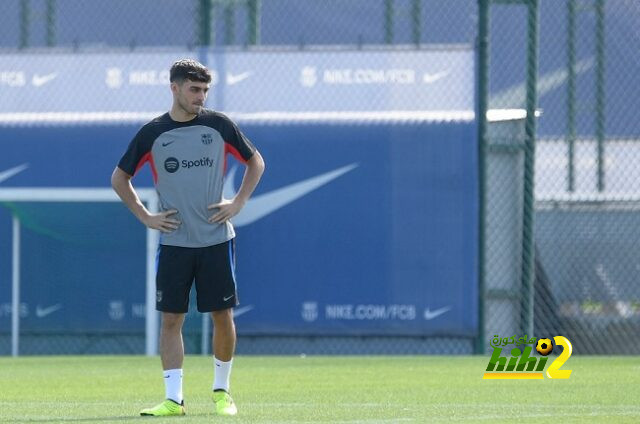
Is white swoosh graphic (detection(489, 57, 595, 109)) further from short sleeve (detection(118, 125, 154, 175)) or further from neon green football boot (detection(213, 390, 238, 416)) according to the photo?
neon green football boot (detection(213, 390, 238, 416))

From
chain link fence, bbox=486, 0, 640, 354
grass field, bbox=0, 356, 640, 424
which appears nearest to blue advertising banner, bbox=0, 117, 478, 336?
chain link fence, bbox=486, 0, 640, 354

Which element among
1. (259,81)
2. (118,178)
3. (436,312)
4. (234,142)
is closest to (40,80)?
(259,81)

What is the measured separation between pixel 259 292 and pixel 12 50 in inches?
129

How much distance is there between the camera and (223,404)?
718cm

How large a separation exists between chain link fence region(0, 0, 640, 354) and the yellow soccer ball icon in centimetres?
52

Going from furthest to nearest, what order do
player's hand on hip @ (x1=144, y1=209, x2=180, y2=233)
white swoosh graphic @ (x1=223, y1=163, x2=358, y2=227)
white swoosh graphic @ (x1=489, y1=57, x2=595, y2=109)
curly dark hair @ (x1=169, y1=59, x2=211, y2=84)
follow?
white swoosh graphic @ (x1=489, y1=57, x2=595, y2=109)
white swoosh graphic @ (x1=223, y1=163, x2=358, y2=227)
player's hand on hip @ (x1=144, y1=209, x2=180, y2=233)
curly dark hair @ (x1=169, y1=59, x2=211, y2=84)

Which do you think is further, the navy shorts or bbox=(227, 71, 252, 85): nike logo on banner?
bbox=(227, 71, 252, 85): nike logo on banner

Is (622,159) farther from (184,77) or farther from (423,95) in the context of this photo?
(184,77)

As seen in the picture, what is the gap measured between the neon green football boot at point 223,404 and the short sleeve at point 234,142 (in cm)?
119

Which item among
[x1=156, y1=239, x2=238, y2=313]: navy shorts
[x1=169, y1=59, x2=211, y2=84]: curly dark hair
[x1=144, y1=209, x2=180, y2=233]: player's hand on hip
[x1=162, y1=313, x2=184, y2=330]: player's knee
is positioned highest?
[x1=169, y1=59, x2=211, y2=84]: curly dark hair

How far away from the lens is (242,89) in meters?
13.6

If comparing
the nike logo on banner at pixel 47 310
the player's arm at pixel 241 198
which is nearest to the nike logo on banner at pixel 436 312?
the nike logo on banner at pixel 47 310

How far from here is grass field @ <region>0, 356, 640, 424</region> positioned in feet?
23.0

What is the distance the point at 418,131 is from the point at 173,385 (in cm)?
641
